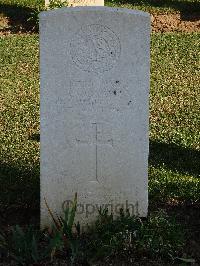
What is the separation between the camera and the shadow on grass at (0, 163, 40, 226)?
16.7 ft

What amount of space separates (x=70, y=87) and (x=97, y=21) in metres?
0.50

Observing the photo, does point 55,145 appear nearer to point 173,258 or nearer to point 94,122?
point 94,122

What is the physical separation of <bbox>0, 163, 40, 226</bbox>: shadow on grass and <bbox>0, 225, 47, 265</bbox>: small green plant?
0.46m

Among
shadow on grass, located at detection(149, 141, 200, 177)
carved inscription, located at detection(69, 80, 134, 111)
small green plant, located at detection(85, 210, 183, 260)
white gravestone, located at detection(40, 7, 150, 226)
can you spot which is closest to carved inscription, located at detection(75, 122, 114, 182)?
white gravestone, located at detection(40, 7, 150, 226)

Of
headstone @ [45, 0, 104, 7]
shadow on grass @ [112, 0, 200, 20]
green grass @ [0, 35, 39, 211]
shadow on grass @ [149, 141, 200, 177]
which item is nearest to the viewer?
green grass @ [0, 35, 39, 211]

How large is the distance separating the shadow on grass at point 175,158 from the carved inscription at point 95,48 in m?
1.93

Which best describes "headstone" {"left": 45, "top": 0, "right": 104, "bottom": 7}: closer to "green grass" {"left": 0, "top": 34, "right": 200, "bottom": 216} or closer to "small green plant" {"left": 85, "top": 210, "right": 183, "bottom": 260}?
"green grass" {"left": 0, "top": 34, "right": 200, "bottom": 216}

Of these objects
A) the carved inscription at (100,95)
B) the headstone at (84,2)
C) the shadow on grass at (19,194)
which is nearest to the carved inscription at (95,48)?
the carved inscription at (100,95)

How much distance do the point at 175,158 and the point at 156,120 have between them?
1.31 meters

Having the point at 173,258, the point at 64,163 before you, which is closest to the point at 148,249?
the point at 173,258

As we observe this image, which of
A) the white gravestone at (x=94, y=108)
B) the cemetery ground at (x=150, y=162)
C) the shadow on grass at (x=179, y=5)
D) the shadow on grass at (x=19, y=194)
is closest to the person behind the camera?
the white gravestone at (x=94, y=108)

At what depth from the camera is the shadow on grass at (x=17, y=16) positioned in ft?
40.2

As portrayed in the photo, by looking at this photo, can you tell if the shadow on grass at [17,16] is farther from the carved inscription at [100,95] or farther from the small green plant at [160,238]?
the small green plant at [160,238]

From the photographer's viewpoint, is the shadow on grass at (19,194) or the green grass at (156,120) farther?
the green grass at (156,120)
